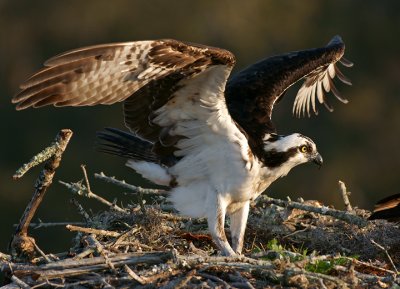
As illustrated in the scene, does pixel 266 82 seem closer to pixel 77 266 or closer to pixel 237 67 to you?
pixel 77 266

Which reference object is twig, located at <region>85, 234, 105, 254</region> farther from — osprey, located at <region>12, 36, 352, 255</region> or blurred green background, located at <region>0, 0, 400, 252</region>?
blurred green background, located at <region>0, 0, 400, 252</region>

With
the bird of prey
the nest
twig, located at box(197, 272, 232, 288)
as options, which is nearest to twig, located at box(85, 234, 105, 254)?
the nest

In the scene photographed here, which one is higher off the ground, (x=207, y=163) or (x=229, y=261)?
(x=207, y=163)

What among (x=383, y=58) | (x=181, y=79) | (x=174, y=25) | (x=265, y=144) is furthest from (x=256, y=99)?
(x=383, y=58)

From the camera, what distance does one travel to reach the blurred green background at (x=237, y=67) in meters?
16.8

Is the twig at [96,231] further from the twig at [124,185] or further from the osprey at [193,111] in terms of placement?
the twig at [124,185]

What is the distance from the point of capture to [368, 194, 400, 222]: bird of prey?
26.6ft

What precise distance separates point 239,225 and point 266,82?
3.89 ft

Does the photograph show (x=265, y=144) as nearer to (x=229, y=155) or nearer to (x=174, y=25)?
(x=229, y=155)

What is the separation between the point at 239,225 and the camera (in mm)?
8297

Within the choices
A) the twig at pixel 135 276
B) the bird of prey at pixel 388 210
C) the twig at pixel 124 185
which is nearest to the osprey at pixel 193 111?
the twig at pixel 124 185

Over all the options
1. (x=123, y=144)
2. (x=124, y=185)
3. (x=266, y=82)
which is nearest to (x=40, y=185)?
(x=123, y=144)

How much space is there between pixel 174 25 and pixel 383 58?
4.00 meters

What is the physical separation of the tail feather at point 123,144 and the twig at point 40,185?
4.51 ft
